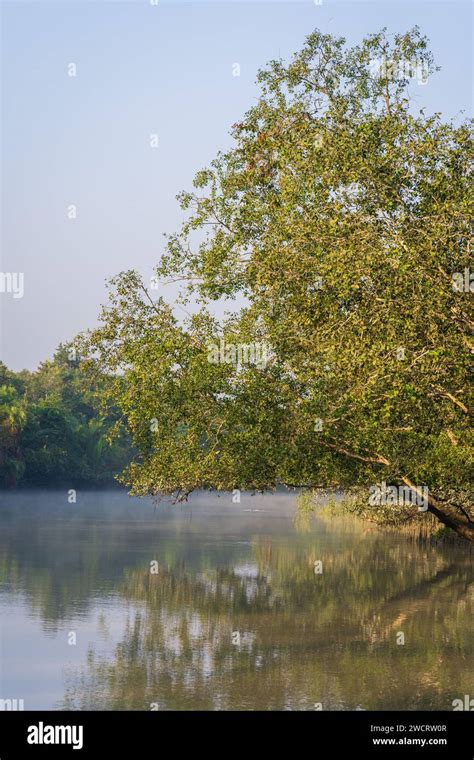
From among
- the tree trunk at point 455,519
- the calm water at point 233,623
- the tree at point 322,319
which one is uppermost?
the tree at point 322,319

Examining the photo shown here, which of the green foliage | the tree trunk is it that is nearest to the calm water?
the tree trunk

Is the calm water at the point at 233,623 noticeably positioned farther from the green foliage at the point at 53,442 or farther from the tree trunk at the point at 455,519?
the green foliage at the point at 53,442

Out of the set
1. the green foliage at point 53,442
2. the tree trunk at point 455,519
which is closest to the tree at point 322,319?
the tree trunk at point 455,519

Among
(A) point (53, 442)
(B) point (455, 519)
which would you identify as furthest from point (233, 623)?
(A) point (53, 442)

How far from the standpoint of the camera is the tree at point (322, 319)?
63.8ft

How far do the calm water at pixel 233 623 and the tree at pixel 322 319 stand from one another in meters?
3.69

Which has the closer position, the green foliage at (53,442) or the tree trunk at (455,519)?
the tree trunk at (455,519)

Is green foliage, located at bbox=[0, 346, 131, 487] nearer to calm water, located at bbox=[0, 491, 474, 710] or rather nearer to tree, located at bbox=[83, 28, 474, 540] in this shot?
calm water, located at bbox=[0, 491, 474, 710]

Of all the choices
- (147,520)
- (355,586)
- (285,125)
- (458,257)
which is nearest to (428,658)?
(458,257)

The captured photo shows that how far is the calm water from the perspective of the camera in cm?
1947

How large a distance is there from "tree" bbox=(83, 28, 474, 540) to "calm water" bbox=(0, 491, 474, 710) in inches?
145

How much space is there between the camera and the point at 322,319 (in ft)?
74.2
